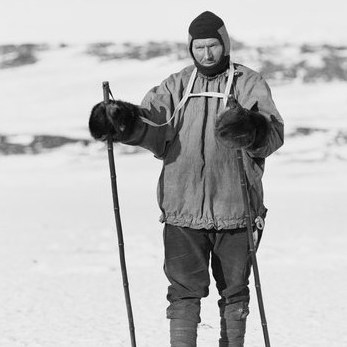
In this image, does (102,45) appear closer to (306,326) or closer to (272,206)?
(272,206)

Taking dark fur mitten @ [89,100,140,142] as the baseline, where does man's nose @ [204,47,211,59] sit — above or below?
above

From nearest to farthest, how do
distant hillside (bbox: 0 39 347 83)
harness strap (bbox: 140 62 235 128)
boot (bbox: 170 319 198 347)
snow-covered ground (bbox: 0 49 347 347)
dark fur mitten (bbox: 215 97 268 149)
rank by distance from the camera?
dark fur mitten (bbox: 215 97 268 149) < harness strap (bbox: 140 62 235 128) < boot (bbox: 170 319 198 347) < snow-covered ground (bbox: 0 49 347 347) < distant hillside (bbox: 0 39 347 83)

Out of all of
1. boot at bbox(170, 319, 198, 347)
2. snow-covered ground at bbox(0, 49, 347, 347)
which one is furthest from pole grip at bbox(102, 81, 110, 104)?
snow-covered ground at bbox(0, 49, 347, 347)

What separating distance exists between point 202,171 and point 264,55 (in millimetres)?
36294

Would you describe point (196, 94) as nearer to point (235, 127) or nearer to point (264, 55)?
point (235, 127)

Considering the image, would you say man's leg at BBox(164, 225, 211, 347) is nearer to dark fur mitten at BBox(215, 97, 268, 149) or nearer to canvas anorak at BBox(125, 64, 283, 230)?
canvas anorak at BBox(125, 64, 283, 230)

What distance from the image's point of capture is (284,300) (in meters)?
6.67

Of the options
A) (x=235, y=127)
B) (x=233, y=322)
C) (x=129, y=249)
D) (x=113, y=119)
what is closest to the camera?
(x=235, y=127)

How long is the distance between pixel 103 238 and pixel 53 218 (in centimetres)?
233

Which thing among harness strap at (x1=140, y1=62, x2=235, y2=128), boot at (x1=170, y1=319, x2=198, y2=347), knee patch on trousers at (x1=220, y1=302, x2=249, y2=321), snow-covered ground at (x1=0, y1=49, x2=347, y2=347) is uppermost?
harness strap at (x1=140, y1=62, x2=235, y2=128)

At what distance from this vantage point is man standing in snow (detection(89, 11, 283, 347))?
3.49 meters

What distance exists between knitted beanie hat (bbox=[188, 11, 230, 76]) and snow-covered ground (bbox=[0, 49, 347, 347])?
6.70ft

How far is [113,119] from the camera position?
132 inches

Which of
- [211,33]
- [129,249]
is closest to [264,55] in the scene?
[129,249]
